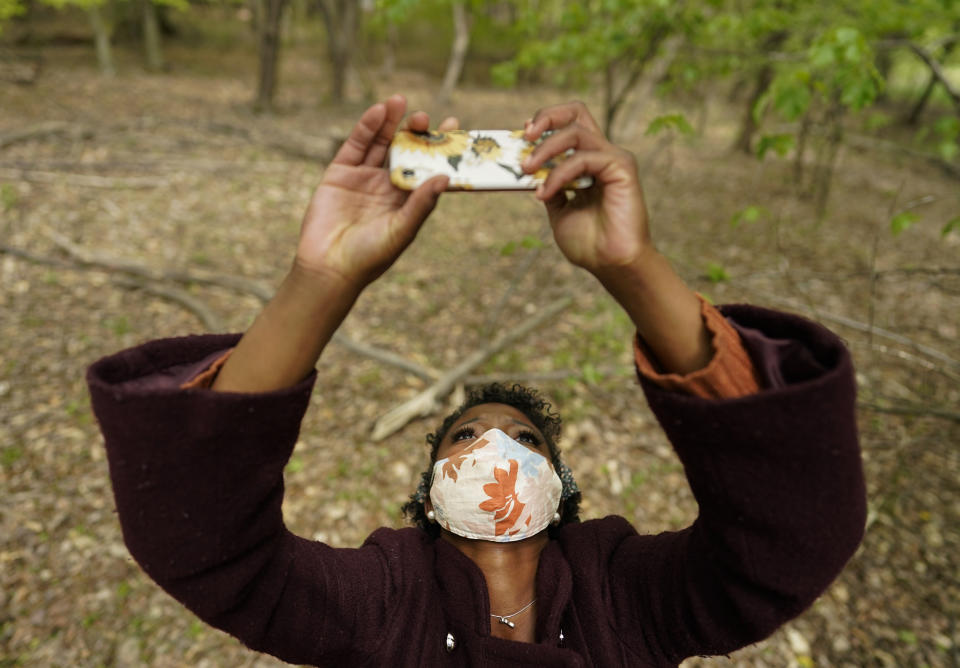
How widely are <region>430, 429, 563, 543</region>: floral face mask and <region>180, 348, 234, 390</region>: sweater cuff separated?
2.74 ft

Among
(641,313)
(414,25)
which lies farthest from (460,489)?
(414,25)

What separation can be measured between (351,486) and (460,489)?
7.64ft

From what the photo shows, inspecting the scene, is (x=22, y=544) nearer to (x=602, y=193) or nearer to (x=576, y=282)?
(x=602, y=193)

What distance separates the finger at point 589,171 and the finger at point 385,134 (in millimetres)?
367

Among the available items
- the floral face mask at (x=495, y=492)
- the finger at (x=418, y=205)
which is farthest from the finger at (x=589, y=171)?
the floral face mask at (x=495, y=492)

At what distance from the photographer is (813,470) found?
1142mm

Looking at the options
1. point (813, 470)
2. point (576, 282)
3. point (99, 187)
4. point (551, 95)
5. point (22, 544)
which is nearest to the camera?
point (813, 470)

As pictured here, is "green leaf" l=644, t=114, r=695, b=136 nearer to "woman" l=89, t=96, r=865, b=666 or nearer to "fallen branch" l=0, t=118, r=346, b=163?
"woman" l=89, t=96, r=865, b=666

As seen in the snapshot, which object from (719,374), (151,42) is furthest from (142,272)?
(151,42)

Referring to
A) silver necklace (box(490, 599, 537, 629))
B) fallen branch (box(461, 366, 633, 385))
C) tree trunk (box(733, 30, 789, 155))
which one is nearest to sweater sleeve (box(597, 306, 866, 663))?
silver necklace (box(490, 599, 537, 629))

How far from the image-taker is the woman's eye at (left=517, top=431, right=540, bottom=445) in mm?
1968

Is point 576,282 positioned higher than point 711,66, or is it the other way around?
point 711,66

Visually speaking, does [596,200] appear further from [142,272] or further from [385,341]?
[142,272]

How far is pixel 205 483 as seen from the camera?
3.86 ft
